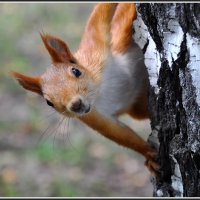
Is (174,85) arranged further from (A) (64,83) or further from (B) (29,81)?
(B) (29,81)

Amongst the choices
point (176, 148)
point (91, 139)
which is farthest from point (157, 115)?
point (91, 139)

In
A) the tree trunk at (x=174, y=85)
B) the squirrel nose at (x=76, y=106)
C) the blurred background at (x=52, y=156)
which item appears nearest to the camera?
the tree trunk at (x=174, y=85)

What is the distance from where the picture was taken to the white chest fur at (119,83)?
187 centimetres

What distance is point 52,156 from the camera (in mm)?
3359

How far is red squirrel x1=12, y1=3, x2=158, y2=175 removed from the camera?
1.73m

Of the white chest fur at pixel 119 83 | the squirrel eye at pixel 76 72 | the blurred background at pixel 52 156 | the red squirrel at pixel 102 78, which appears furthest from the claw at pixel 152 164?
the blurred background at pixel 52 156

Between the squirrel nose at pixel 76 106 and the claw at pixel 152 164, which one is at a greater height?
the squirrel nose at pixel 76 106

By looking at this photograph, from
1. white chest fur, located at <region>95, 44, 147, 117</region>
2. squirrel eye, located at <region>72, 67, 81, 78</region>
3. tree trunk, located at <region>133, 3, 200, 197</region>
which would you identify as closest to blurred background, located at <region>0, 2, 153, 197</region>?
white chest fur, located at <region>95, 44, 147, 117</region>

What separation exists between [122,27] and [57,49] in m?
0.22

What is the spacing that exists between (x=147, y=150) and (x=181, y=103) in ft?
1.10

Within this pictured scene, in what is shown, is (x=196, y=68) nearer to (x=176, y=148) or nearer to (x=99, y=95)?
(x=176, y=148)

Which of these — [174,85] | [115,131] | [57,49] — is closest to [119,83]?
[115,131]

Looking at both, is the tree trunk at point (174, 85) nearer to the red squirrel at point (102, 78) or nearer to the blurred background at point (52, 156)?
the red squirrel at point (102, 78)

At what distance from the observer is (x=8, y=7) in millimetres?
4992
